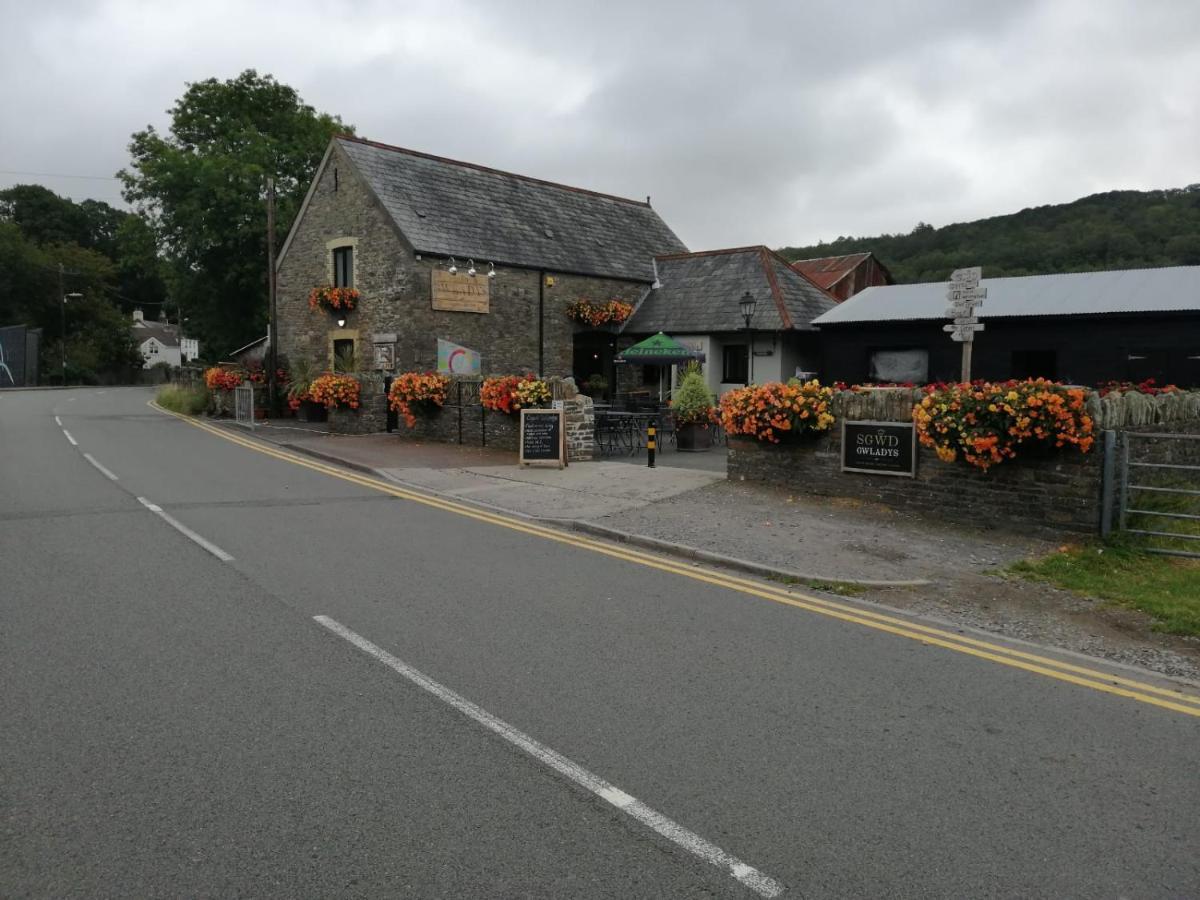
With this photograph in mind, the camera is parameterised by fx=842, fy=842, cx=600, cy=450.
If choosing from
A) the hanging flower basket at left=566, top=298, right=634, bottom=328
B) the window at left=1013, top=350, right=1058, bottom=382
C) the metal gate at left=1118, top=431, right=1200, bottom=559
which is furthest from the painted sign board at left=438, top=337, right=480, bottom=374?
the metal gate at left=1118, top=431, right=1200, bottom=559

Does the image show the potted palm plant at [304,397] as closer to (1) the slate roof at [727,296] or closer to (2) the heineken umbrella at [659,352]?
(1) the slate roof at [727,296]

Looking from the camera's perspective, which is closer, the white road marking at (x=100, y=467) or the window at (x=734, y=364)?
the white road marking at (x=100, y=467)

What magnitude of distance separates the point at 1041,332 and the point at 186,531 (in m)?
19.5

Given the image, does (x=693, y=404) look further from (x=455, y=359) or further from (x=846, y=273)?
(x=846, y=273)

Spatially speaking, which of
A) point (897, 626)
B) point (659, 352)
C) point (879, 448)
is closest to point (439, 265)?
point (659, 352)

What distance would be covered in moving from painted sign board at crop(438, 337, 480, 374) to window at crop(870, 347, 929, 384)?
1176cm

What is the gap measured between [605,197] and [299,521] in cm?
2654

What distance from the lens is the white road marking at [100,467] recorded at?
1411 centimetres

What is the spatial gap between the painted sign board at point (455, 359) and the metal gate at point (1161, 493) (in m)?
18.3

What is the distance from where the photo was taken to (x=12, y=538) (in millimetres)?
9070

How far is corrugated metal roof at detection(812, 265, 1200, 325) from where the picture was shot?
1922cm

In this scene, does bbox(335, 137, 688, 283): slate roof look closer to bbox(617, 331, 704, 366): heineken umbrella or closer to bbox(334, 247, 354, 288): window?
bbox(334, 247, 354, 288): window

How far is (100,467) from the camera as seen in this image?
15430 millimetres

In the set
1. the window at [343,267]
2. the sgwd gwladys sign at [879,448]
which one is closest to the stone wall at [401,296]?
the window at [343,267]
